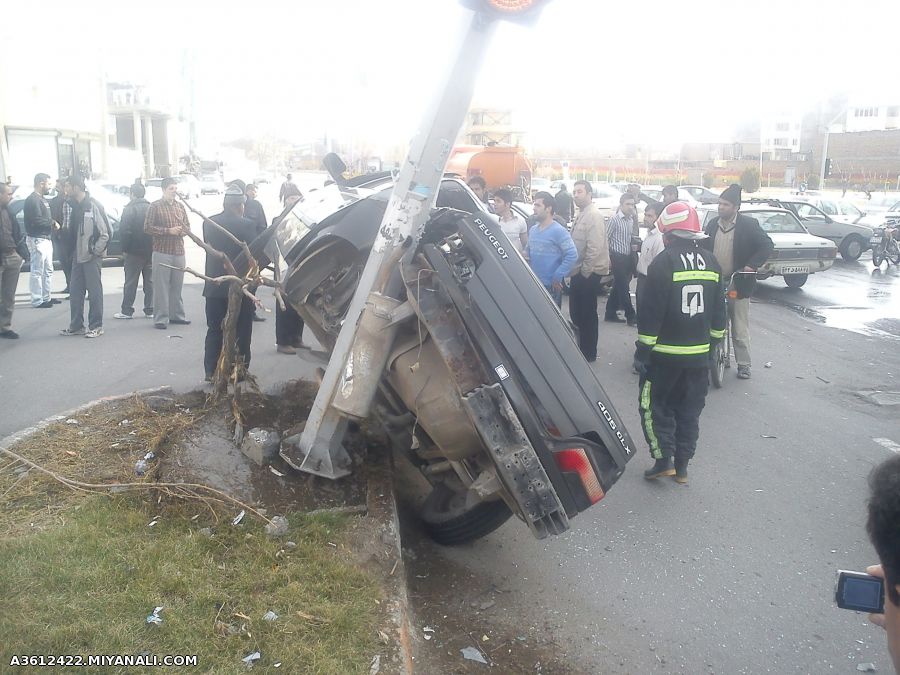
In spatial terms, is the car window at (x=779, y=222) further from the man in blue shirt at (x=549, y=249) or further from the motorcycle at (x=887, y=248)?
the man in blue shirt at (x=549, y=249)

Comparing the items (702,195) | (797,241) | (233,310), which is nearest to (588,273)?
(233,310)

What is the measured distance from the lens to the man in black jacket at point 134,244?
9539 mm

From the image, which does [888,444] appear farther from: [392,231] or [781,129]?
[781,129]

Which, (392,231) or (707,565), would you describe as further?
(707,565)

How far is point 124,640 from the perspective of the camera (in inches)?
112

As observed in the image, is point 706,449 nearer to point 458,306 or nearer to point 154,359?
point 458,306

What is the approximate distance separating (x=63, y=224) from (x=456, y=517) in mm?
7166

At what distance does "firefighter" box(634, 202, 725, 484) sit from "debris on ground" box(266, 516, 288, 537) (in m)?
2.71

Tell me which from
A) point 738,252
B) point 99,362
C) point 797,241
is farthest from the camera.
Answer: point 797,241

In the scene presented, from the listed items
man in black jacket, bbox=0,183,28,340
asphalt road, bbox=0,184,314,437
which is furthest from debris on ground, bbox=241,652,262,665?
man in black jacket, bbox=0,183,28,340

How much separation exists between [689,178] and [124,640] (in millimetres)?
51486

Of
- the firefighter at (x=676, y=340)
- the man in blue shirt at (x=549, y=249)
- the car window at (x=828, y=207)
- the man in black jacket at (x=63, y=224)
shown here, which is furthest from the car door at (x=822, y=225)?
the man in black jacket at (x=63, y=224)

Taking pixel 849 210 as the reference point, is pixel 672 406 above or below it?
below

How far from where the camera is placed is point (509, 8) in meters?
3.19
